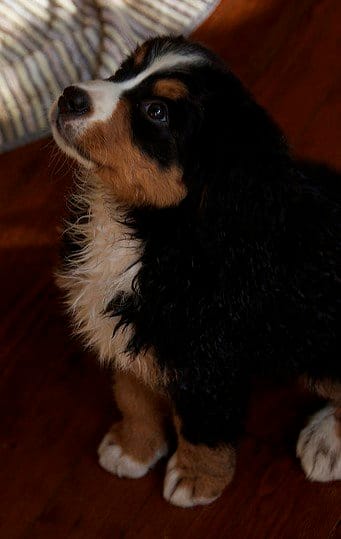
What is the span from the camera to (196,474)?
1745 mm

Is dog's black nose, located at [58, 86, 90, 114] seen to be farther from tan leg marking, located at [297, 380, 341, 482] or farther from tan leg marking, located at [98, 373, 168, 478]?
tan leg marking, located at [297, 380, 341, 482]

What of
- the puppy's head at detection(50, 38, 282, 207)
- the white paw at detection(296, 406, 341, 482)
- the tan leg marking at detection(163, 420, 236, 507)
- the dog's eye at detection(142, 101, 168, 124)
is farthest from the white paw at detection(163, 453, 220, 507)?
the dog's eye at detection(142, 101, 168, 124)

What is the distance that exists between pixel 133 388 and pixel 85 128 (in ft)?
1.99

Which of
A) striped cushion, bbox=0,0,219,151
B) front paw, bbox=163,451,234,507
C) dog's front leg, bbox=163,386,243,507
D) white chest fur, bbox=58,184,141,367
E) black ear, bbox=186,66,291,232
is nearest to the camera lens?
black ear, bbox=186,66,291,232

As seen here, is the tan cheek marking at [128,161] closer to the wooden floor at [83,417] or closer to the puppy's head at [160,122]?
the puppy's head at [160,122]

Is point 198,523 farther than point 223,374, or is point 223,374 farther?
point 198,523

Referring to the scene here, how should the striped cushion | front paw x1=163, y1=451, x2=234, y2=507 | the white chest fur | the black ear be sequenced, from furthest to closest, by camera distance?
the striped cushion, front paw x1=163, y1=451, x2=234, y2=507, the white chest fur, the black ear

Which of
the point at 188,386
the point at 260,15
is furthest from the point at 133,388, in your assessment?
the point at 260,15

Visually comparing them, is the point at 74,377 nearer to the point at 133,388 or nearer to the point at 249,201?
the point at 133,388

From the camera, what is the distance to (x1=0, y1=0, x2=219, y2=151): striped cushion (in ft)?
7.05

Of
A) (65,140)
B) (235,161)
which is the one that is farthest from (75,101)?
(235,161)

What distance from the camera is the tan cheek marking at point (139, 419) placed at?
5.80 ft

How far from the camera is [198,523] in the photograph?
176cm

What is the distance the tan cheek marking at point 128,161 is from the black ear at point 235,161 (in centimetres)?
3
